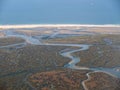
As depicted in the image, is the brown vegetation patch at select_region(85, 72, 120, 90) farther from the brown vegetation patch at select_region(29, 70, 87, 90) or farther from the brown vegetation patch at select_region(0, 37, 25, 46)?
the brown vegetation patch at select_region(0, 37, 25, 46)

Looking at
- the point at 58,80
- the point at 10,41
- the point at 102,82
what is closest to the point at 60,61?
the point at 58,80

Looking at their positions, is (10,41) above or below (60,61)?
above

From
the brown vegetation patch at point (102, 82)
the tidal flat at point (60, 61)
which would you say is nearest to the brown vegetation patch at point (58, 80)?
the tidal flat at point (60, 61)

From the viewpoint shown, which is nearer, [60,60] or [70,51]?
[60,60]

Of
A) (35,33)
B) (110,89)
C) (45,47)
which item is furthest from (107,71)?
(35,33)

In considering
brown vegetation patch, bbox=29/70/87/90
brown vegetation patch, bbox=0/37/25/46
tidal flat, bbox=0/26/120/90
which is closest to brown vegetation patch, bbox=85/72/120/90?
tidal flat, bbox=0/26/120/90

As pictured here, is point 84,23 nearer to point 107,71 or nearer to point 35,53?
point 35,53

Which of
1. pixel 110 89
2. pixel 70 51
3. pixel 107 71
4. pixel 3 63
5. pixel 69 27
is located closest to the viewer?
pixel 110 89

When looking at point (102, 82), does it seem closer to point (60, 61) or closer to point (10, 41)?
point (60, 61)
